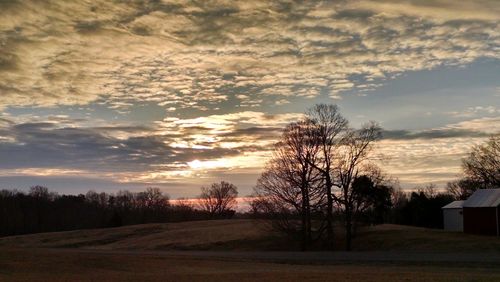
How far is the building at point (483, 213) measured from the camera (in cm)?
5109

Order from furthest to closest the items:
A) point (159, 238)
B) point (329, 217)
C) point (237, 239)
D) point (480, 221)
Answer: point (159, 238), point (237, 239), point (329, 217), point (480, 221)

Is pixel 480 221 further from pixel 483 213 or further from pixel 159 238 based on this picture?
pixel 159 238

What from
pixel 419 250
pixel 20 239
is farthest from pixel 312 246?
pixel 20 239

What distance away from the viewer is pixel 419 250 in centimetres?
4450

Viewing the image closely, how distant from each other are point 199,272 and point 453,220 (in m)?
46.2

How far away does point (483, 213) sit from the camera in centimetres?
5225

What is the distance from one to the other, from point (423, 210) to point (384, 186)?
24964 mm

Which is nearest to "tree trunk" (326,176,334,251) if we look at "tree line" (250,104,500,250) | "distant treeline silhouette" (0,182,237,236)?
"tree line" (250,104,500,250)

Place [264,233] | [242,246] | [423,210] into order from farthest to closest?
1. [423,210]
2. [264,233]
3. [242,246]

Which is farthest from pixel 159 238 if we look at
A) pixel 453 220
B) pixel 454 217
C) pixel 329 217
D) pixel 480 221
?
pixel 480 221

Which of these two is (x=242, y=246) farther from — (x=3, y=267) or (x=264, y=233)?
(x=3, y=267)

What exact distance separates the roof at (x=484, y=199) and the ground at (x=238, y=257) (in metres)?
4.75

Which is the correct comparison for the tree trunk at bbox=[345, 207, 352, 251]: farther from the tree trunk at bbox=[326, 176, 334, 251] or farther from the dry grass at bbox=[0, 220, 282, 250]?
the dry grass at bbox=[0, 220, 282, 250]

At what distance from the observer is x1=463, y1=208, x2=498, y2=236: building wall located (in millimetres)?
51219
